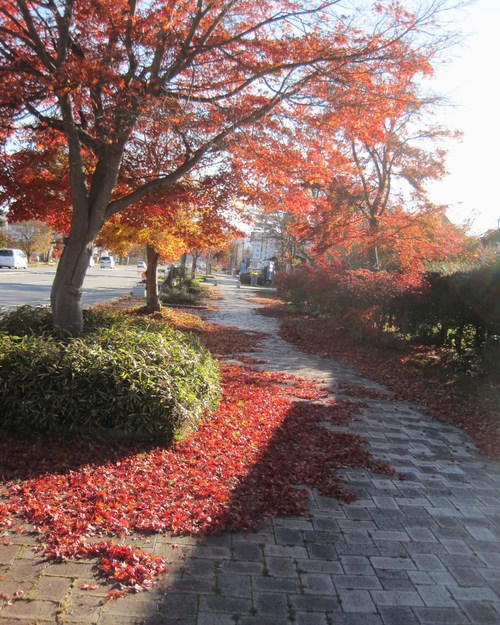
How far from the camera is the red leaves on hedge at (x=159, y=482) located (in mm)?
2904

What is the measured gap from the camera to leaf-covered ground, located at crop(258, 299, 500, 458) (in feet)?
20.6

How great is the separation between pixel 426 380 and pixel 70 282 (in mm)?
6217

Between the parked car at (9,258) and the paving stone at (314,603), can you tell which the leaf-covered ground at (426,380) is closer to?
the paving stone at (314,603)

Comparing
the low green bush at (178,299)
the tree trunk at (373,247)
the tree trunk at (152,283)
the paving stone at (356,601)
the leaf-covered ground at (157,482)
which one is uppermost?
the tree trunk at (373,247)

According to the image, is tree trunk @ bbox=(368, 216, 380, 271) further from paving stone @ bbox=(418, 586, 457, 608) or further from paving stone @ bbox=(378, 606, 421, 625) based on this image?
paving stone @ bbox=(378, 606, 421, 625)

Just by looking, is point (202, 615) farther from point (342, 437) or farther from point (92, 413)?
point (342, 437)

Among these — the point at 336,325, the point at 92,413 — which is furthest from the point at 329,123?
the point at 336,325

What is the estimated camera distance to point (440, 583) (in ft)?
9.07

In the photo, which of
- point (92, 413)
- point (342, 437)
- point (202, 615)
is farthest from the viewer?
point (342, 437)

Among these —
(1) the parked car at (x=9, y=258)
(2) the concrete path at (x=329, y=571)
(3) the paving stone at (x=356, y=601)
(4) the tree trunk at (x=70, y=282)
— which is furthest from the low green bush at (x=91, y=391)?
(1) the parked car at (x=9, y=258)

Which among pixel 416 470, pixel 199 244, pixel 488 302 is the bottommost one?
pixel 416 470

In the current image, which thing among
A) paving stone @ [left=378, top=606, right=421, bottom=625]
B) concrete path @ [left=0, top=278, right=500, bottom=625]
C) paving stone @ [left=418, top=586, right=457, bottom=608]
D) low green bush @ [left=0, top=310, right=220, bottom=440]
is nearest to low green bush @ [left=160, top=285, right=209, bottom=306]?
low green bush @ [left=0, top=310, right=220, bottom=440]

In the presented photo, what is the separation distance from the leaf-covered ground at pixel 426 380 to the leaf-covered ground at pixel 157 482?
1.93 metres

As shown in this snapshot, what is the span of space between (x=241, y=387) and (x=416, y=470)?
3007 mm
